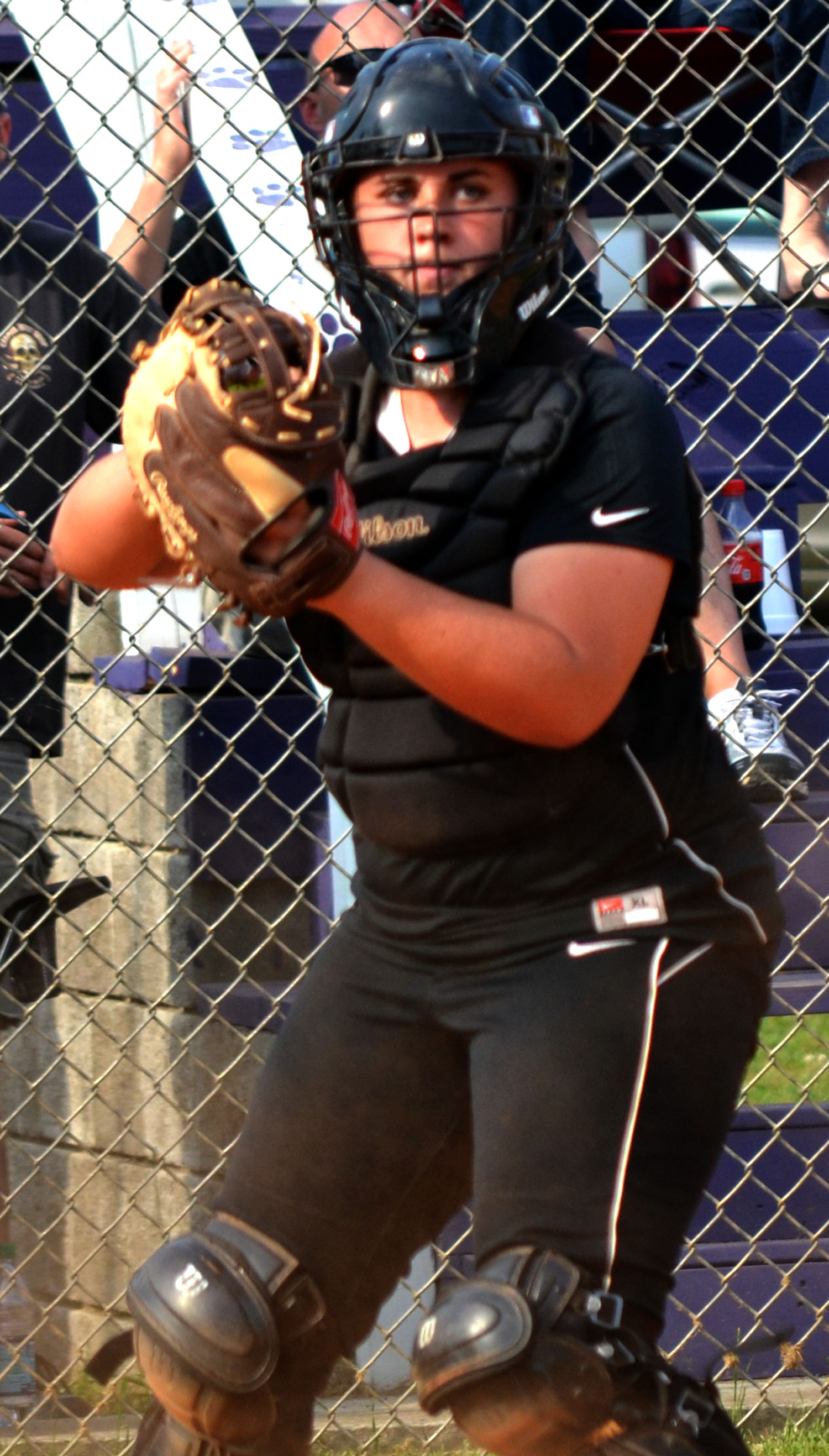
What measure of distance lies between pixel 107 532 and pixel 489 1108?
2.73 feet

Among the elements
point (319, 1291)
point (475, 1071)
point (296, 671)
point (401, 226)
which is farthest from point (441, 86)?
point (296, 671)

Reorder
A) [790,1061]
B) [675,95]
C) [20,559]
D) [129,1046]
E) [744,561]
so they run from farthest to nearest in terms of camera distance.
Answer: [790,1061] < [675,95] < [744,561] < [129,1046] < [20,559]

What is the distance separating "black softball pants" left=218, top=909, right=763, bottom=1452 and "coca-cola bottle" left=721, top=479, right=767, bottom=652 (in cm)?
222

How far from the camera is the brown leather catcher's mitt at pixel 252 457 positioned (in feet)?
6.09

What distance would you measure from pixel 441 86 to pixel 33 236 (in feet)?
6.43

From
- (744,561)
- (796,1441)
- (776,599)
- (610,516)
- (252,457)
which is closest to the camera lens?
(252,457)

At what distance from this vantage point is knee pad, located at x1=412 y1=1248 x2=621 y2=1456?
1919 mm

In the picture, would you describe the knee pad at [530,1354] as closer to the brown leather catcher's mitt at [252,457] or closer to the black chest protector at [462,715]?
the black chest protector at [462,715]

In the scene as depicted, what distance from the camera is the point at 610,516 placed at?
6.56 feet

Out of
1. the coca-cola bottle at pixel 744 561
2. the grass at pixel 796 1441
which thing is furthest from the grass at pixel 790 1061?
the grass at pixel 796 1441

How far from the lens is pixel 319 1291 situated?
7.03 ft

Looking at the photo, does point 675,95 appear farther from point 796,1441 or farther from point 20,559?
point 796,1441

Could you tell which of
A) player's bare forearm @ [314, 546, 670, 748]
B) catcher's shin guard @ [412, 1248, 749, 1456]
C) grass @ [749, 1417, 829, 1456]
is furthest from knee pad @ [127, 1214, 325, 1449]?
grass @ [749, 1417, 829, 1456]

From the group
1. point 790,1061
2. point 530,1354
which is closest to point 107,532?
point 530,1354
